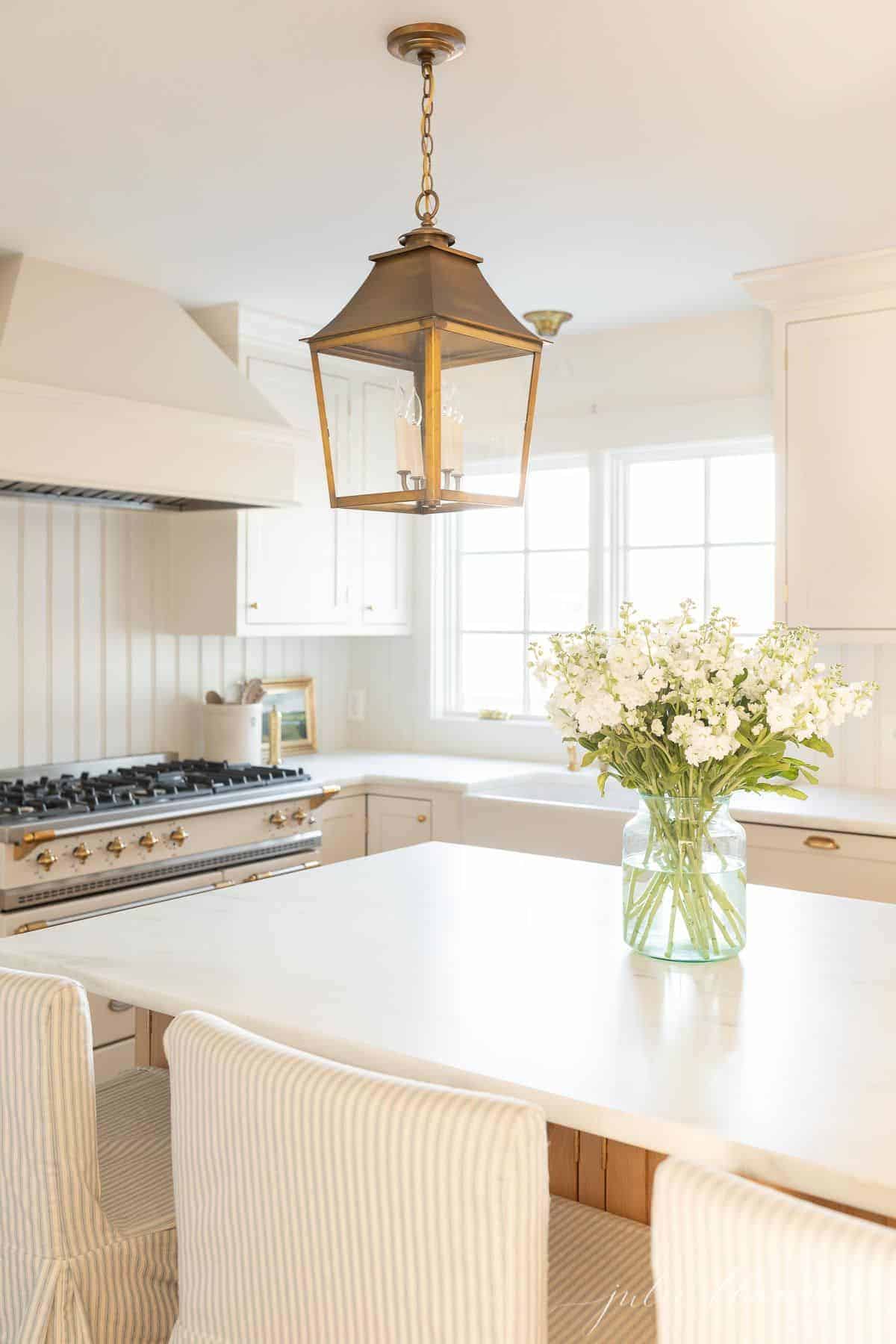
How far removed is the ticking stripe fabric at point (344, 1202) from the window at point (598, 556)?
9.21 feet

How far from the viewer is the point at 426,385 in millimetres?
1645

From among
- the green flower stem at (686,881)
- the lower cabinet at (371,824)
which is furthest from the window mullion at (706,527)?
the green flower stem at (686,881)

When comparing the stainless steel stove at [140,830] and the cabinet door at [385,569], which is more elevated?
the cabinet door at [385,569]

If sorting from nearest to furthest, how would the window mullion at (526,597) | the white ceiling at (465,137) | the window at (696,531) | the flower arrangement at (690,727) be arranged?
the flower arrangement at (690,727) < the white ceiling at (465,137) < the window at (696,531) < the window mullion at (526,597)

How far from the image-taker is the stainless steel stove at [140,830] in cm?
298

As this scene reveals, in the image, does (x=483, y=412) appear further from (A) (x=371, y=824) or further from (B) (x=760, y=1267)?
(A) (x=371, y=824)

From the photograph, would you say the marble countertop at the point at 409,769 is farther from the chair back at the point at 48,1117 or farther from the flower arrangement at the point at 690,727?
the chair back at the point at 48,1117

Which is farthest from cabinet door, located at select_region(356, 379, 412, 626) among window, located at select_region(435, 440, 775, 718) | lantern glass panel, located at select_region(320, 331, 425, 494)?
lantern glass panel, located at select_region(320, 331, 425, 494)

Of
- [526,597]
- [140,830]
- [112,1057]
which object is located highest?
[526,597]

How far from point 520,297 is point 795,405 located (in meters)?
0.94

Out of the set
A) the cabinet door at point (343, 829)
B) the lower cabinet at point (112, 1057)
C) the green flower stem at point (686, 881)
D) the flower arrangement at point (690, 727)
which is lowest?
the lower cabinet at point (112, 1057)

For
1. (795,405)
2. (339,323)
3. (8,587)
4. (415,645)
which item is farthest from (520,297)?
(339,323)

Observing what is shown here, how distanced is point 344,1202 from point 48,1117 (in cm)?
40

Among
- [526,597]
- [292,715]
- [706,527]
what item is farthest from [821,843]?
[292,715]
